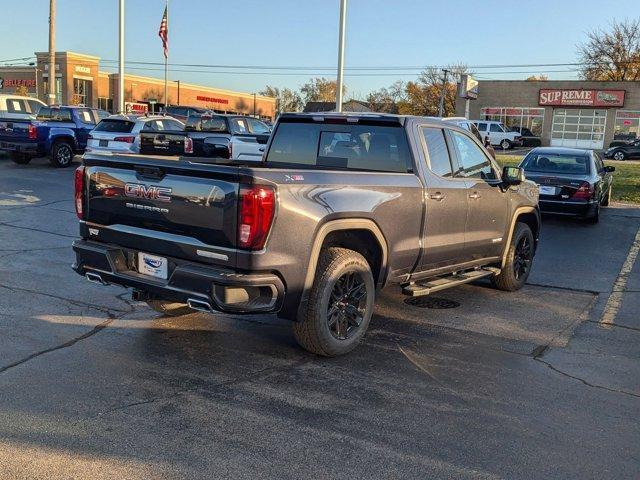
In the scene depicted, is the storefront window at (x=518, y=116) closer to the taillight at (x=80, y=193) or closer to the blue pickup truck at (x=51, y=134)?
the blue pickup truck at (x=51, y=134)

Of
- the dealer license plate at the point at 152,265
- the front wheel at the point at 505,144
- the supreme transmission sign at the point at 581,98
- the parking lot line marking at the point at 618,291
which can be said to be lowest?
the parking lot line marking at the point at 618,291

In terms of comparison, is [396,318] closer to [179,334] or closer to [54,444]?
[179,334]

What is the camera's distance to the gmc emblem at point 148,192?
4.63m

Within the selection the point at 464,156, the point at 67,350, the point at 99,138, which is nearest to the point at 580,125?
the point at 99,138

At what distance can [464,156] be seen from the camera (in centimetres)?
658

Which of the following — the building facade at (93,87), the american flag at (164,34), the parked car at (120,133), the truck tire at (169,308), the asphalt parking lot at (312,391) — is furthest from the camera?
the building facade at (93,87)

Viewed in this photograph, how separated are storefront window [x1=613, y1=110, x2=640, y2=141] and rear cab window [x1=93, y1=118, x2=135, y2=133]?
4205 cm

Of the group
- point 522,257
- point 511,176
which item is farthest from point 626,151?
point 511,176

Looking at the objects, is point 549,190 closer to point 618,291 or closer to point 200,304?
point 618,291

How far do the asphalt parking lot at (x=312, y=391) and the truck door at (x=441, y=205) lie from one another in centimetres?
68

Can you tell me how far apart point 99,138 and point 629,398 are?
1644 centimetres

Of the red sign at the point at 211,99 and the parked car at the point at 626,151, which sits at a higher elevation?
the red sign at the point at 211,99

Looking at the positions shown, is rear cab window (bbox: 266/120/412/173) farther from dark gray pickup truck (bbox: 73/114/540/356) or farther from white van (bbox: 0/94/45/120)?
white van (bbox: 0/94/45/120)

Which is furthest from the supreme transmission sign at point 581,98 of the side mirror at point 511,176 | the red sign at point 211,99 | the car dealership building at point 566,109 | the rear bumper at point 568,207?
the side mirror at point 511,176
